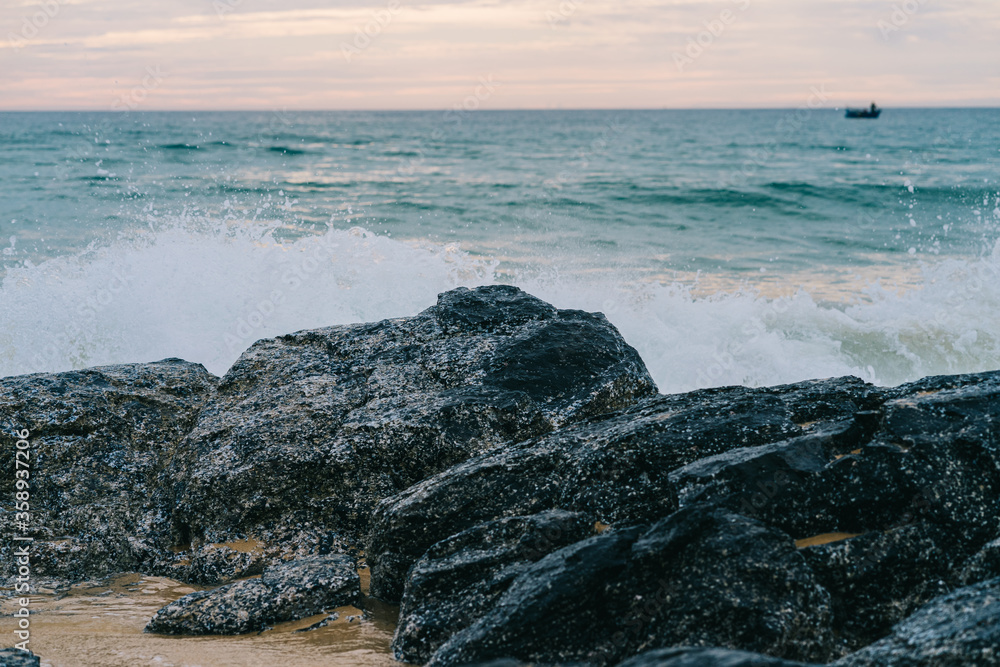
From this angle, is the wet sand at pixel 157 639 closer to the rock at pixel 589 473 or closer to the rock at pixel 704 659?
the rock at pixel 589 473

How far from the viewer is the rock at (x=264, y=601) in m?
3.57

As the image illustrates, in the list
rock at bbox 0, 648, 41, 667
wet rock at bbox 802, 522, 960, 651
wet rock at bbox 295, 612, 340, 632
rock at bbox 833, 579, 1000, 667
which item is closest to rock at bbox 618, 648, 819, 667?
rock at bbox 833, 579, 1000, 667

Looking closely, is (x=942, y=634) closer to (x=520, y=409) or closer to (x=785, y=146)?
(x=520, y=409)

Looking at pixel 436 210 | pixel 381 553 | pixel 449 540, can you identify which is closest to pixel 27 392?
pixel 381 553

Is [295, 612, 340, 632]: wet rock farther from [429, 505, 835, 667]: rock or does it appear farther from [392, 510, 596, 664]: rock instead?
[429, 505, 835, 667]: rock

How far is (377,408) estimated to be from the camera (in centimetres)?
458

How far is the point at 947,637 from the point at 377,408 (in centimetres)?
312

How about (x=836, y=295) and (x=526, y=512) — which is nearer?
(x=526, y=512)

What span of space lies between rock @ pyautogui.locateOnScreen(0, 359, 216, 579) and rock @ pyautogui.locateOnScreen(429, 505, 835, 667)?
245 centimetres

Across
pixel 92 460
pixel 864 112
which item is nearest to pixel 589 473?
pixel 92 460

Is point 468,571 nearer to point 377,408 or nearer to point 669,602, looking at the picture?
point 669,602

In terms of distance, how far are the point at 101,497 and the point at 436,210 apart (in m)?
15.3

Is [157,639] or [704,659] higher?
[704,659]

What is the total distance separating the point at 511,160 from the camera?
3097cm
